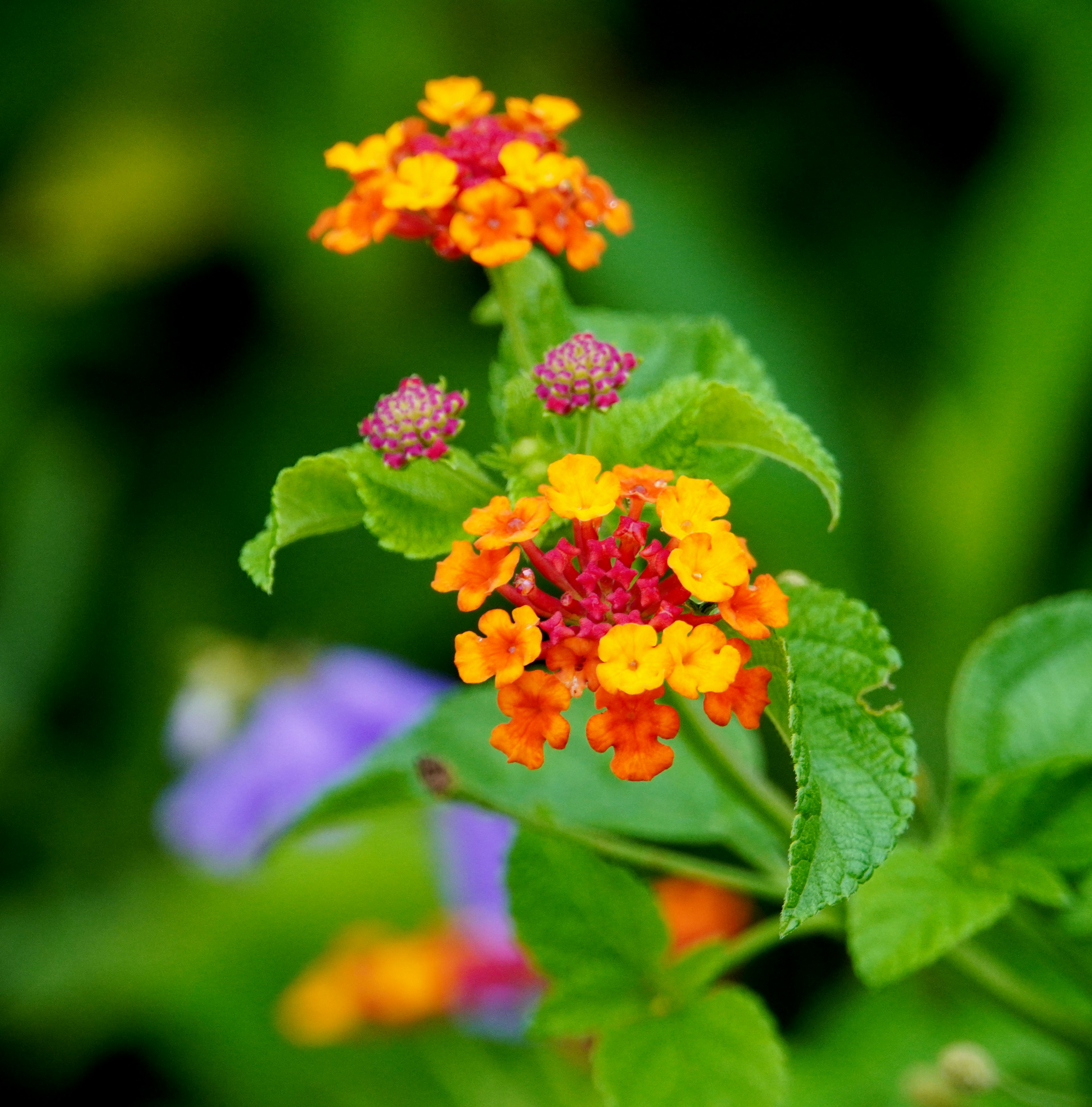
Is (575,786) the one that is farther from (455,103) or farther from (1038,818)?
(455,103)

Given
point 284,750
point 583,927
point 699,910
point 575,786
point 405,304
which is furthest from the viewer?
point 405,304

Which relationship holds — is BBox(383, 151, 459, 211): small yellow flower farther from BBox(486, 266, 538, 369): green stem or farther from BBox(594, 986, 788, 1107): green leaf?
BBox(594, 986, 788, 1107): green leaf

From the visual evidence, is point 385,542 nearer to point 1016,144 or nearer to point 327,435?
point 327,435

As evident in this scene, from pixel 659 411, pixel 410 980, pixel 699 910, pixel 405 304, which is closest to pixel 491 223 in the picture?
pixel 659 411

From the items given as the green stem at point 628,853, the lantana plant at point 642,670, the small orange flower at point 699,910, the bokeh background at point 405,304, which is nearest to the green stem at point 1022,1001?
the lantana plant at point 642,670

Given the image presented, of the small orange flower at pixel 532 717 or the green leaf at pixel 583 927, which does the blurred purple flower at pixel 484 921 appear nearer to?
the green leaf at pixel 583 927

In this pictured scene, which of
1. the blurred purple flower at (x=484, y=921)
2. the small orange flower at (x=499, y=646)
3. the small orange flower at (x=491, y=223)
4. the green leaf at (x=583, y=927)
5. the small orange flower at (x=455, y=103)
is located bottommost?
the blurred purple flower at (x=484, y=921)
